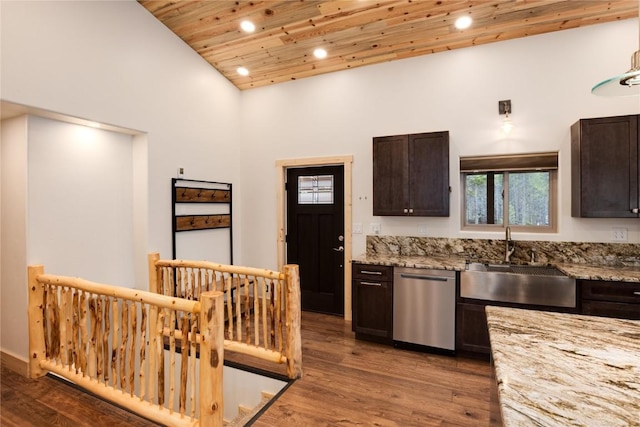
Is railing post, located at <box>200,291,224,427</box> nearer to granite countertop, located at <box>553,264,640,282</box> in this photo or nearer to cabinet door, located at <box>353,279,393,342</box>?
cabinet door, located at <box>353,279,393,342</box>

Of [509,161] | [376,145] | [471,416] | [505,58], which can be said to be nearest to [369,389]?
[471,416]

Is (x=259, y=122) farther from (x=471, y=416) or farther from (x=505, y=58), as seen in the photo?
(x=471, y=416)

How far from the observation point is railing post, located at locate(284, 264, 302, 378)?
268cm

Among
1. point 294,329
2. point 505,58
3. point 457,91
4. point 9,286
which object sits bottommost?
point 294,329

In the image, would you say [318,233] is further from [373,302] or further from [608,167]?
[608,167]

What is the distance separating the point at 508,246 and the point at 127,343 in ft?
12.3

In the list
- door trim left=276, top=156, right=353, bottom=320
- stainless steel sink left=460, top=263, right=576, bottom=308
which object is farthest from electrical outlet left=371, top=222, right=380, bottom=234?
stainless steel sink left=460, top=263, right=576, bottom=308

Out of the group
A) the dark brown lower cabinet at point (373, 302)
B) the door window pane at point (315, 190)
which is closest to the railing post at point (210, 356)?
the dark brown lower cabinet at point (373, 302)

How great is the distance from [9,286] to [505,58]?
5610mm

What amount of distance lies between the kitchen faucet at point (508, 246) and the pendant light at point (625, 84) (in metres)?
2.06

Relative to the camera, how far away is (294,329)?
2.69 m

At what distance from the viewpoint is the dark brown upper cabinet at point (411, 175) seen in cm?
355

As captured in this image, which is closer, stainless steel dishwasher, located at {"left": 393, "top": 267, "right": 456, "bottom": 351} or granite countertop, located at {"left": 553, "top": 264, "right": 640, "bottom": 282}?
granite countertop, located at {"left": 553, "top": 264, "right": 640, "bottom": 282}

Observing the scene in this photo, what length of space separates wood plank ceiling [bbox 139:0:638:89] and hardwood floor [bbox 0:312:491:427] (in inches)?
135
